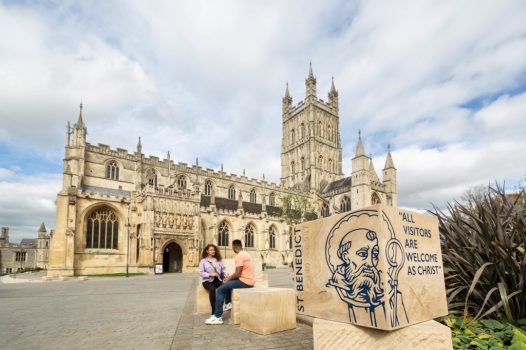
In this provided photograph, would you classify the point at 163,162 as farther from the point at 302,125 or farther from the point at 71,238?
the point at 302,125

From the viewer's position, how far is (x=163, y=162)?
132 feet

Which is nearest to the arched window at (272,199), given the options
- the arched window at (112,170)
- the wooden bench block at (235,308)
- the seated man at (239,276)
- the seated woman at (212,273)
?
the arched window at (112,170)

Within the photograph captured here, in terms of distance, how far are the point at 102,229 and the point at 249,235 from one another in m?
17.5

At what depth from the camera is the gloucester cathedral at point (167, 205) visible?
29.0m

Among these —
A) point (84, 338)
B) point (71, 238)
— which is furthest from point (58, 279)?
point (84, 338)

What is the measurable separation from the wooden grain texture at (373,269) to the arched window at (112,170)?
3650 cm

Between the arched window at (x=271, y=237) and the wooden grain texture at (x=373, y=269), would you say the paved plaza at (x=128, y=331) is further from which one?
the arched window at (x=271, y=237)

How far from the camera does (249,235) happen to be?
4109 centimetres

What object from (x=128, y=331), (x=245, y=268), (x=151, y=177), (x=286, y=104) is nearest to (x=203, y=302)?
(x=245, y=268)

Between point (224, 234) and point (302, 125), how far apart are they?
29153 mm

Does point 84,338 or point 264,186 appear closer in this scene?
point 84,338

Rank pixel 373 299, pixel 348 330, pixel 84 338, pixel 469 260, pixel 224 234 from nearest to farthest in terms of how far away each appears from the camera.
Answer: pixel 373 299 < pixel 348 330 < pixel 469 260 < pixel 84 338 < pixel 224 234

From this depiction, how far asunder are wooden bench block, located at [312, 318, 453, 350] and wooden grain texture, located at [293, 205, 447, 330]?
8cm

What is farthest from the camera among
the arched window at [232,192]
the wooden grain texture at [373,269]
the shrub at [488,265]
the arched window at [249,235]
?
the arched window at [232,192]
